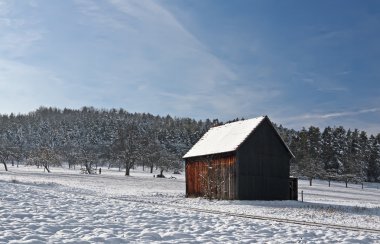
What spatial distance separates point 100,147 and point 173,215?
14860cm

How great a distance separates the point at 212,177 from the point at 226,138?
14.2ft

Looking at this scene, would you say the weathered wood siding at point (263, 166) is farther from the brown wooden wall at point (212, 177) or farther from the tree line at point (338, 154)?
the tree line at point (338, 154)

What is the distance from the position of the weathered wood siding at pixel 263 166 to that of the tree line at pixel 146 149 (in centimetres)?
1544

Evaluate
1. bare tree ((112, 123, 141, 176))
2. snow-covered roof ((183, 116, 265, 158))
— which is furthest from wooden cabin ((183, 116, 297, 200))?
bare tree ((112, 123, 141, 176))

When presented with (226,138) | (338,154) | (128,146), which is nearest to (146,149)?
(128,146)

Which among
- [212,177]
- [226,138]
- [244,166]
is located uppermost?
[226,138]

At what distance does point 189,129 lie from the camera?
175m

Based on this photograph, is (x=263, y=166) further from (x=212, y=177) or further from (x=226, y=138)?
(x=212, y=177)

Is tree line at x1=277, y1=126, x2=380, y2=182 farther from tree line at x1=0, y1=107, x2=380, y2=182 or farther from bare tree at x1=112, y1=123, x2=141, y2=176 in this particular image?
bare tree at x1=112, y1=123, x2=141, y2=176

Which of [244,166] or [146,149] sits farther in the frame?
[146,149]

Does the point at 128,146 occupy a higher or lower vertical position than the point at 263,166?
higher

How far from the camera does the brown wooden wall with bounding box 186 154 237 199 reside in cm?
3706

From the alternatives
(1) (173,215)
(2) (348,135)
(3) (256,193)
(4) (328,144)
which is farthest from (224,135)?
(2) (348,135)

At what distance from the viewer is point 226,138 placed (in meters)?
40.5
